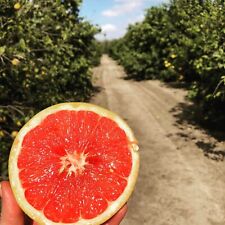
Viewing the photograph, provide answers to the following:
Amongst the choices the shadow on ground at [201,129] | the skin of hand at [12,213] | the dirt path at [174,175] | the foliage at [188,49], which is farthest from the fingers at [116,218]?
the shadow on ground at [201,129]

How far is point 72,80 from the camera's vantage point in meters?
16.0

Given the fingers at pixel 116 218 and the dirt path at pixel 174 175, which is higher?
the fingers at pixel 116 218

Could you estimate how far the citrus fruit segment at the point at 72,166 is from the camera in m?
2.12

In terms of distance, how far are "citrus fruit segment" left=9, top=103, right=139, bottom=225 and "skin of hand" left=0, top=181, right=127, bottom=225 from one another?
6 cm

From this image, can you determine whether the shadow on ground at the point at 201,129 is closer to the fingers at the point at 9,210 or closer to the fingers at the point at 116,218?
the fingers at the point at 116,218

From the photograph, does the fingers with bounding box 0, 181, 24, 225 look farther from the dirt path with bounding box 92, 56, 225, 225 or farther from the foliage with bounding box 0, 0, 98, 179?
the dirt path with bounding box 92, 56, 225, 225

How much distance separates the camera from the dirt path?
7137 mm

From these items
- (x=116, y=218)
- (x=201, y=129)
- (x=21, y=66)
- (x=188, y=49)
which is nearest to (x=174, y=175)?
(x=201, y=129)

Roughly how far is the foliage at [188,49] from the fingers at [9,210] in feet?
21.0

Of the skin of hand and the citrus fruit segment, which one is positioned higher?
the citrus fruit segment

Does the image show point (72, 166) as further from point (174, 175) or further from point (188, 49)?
point (188, 49)

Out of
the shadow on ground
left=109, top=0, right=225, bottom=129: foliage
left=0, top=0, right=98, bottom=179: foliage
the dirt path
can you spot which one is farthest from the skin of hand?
the shadow on ground

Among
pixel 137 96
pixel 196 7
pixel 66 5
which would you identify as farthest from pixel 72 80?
pixel 196 7

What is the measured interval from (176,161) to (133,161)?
7624 mm
